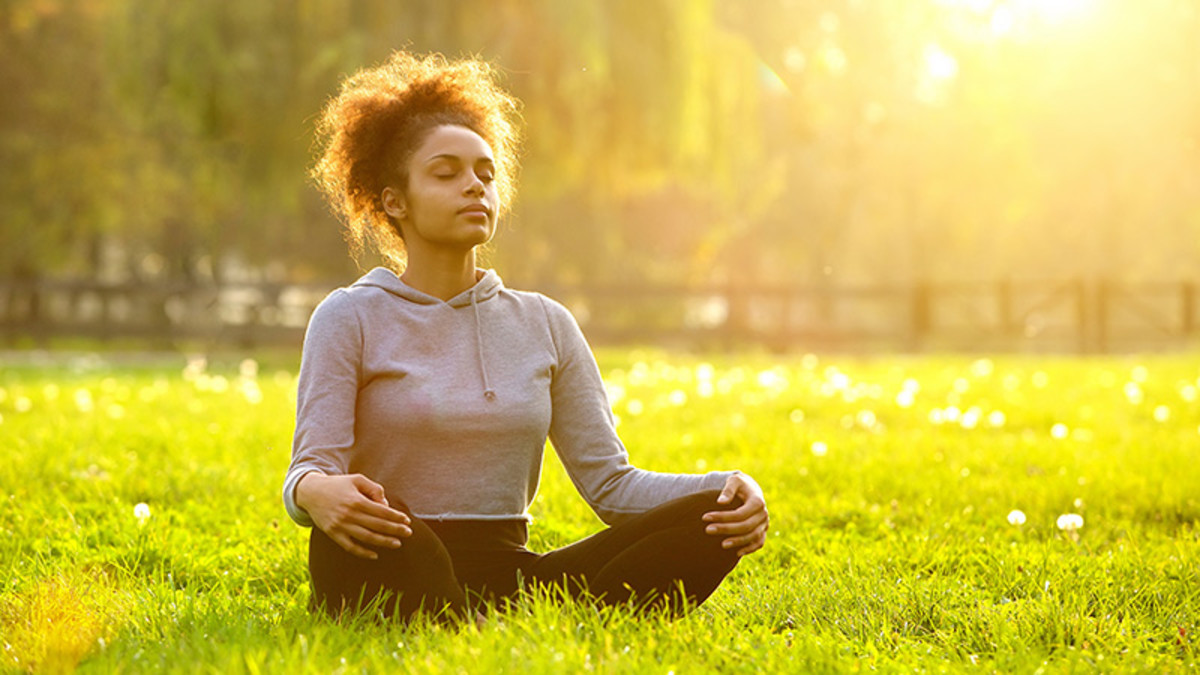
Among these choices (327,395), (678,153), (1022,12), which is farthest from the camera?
(1022,12)

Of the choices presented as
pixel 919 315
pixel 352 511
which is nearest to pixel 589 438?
pixel 352 511

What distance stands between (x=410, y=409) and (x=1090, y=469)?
3.99 metres

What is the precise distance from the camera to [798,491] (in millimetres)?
5340

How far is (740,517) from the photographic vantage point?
112 inches

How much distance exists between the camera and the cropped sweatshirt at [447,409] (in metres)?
2.99

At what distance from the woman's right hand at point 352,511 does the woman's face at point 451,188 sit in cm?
73

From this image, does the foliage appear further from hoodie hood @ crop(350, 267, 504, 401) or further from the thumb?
the thumb

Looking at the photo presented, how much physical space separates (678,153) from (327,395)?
45.9 feet

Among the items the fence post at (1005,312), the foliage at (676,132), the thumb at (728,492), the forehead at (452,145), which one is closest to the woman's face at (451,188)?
the forehead at (452,145)

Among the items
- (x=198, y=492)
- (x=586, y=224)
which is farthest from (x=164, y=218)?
(x=198, y=492)

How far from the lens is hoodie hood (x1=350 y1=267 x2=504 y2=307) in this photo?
10.4 feet

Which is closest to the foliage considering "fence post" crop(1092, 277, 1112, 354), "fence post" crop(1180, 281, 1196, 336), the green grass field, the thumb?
"fence post" crop(1180, 281, 1196, 336)

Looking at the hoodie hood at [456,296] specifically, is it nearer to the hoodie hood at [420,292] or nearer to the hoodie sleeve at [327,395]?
the hoodie hood at [420,292]

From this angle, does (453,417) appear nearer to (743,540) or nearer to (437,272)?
(437,272)
